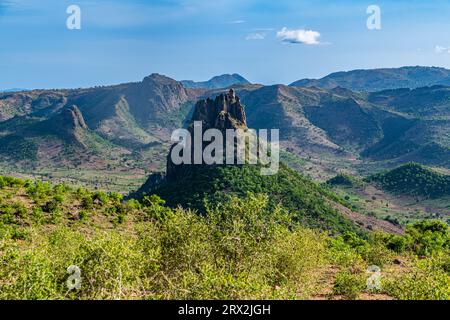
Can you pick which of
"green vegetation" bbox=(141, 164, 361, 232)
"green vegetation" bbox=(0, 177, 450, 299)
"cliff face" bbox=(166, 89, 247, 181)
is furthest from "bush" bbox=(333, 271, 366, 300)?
"cliff face" bbox=(166, 89, 247, 181)

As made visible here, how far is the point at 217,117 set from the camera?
480 feet

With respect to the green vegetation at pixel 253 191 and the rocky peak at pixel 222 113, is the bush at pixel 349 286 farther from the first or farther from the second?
the rocky peak at pixel 222 113

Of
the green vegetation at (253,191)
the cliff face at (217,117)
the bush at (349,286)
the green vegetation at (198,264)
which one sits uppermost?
the cliff face at (217,117)

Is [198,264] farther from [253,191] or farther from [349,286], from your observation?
[253,191]

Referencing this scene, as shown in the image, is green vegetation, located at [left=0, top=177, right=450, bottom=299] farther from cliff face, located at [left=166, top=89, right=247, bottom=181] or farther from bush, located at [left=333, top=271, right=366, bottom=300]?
cliff face, located at [left=166, top=89, right=247, bottom=181]

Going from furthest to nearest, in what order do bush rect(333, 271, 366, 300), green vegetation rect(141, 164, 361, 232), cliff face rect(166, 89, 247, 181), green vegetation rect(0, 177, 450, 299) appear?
cliff face rect(166, 89, 247, 181) < green vegetation rect(141, 164, 361, 232) < bush rect(333, 271, 366, 300) < green vegetation rect(0, 177, 450, 299)

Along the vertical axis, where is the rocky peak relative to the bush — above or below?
above

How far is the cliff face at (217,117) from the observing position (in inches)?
5507

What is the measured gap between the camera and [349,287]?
38219mm

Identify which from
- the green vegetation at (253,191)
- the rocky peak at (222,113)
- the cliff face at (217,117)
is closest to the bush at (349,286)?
the green vegetation at (253,191)

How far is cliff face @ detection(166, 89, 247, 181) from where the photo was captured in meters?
140

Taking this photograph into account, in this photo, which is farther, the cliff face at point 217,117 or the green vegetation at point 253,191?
the cliff face at point 217,117
